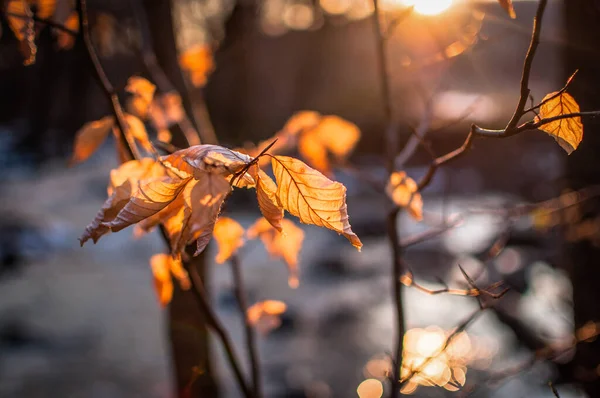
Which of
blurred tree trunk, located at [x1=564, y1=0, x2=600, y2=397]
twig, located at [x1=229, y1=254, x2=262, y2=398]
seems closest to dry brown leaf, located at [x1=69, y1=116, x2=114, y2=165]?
twig, located at [x1=229, y1=254, x2=262, y2=398]

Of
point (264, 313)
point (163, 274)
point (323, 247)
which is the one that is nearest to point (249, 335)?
point (264, 313)

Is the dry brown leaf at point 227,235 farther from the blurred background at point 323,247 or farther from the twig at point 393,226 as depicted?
the twig at point 393,226

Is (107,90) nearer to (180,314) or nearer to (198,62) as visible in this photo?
(198,62)

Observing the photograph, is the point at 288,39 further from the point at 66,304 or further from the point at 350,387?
the point at 350,387

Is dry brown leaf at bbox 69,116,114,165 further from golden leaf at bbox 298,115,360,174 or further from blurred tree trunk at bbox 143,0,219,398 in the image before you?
blurred tree trunk at bbox 143,0,219,398

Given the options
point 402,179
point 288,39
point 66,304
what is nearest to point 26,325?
point 66,304

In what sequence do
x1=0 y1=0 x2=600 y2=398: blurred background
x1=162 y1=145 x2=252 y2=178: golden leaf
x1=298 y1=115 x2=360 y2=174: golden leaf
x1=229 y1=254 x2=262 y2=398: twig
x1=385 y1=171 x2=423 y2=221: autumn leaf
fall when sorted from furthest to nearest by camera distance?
1. x1=0 y1=0 x2=600 y2=398: blurred background
2. x1=298 y1=115 x2=360 y2=174: golden leaf
3. x1=229 y1=254 x2=262 y2=398: twig
4. x1=385 y1=171 x2=423 y2=221: autumn leaf
5. x1=162 y1=145 x2=252 y2=178: golden leaf
